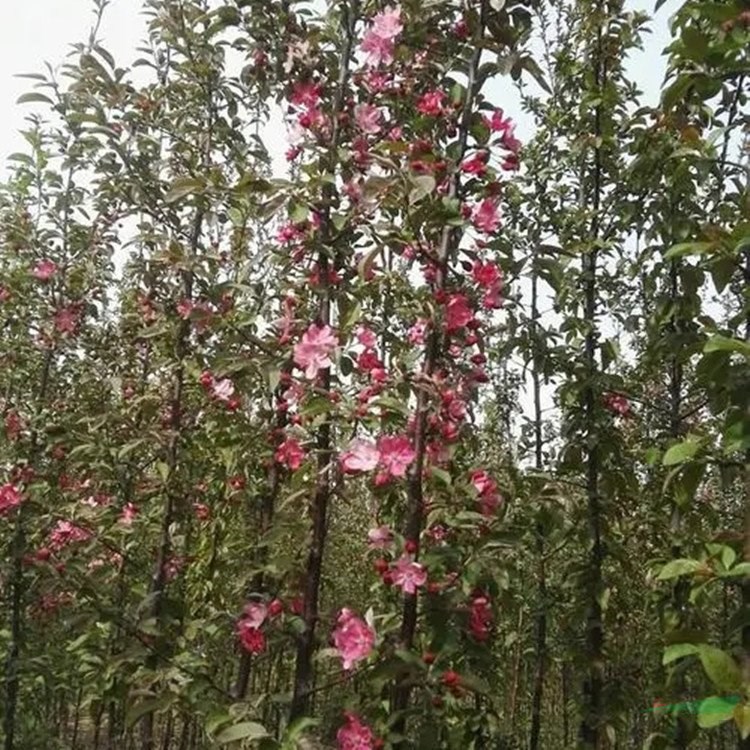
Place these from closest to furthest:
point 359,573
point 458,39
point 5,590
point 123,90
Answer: point 458,39 → point 123,90 → point 5,590 → point 359,573

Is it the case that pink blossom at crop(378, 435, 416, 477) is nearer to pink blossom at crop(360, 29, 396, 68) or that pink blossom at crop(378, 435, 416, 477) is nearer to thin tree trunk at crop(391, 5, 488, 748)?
thin tree trunk at crop(391, 5, 488, 748)

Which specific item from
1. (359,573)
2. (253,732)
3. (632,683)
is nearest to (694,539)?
(632,683)

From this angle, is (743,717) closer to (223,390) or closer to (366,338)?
(366,338)

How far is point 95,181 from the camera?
4223 millimetres

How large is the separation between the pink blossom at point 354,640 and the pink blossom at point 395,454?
1.55 ft

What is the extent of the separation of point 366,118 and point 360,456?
126 centimetres

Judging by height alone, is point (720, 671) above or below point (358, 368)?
below

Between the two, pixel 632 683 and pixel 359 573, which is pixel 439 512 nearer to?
pixel 632 683

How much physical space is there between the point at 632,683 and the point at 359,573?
627 centimetres

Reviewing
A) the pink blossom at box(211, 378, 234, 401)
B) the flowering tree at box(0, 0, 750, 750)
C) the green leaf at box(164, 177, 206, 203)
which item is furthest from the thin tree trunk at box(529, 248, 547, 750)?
the green leaf at box(164, 177, 206, 203)

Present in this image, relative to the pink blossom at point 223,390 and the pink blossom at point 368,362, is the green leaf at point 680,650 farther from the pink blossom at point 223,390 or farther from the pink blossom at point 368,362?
the pink blossom at point 223,390

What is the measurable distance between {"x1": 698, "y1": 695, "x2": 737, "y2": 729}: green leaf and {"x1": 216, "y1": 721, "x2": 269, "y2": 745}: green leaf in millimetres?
1232

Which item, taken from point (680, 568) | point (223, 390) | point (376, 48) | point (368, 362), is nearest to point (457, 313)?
point (368, 362)

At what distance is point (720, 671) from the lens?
1551 mm
